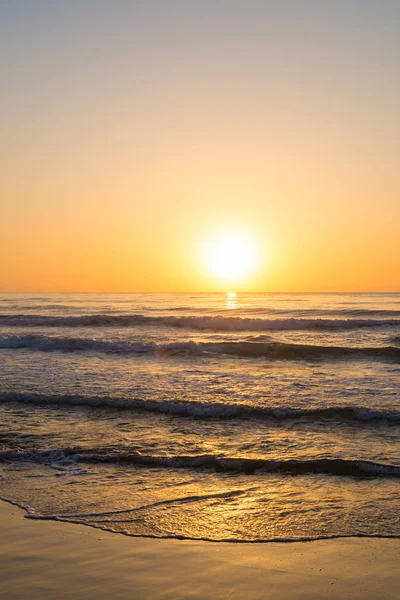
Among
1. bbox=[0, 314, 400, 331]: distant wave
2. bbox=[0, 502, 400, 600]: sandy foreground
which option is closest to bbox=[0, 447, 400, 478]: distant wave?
bbox=[0, 502, 400, 600]: sandy foreground

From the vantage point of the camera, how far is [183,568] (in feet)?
17.2

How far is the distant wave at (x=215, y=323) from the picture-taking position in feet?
118

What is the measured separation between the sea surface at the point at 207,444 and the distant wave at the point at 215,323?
14419mm

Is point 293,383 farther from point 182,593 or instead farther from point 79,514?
point 182,593

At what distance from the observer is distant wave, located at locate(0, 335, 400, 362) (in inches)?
883

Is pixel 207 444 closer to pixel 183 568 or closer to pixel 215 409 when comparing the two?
pixel 215 409

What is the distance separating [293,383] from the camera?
15625 mm

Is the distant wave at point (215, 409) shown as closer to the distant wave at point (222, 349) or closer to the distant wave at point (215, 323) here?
the distant wave at point (222, 349)

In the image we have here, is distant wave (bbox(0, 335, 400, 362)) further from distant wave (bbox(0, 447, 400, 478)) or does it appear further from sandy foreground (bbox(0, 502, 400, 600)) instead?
sandy foreground (bbox(0, 502, 400, 600))

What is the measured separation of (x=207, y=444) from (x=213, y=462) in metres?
1.12

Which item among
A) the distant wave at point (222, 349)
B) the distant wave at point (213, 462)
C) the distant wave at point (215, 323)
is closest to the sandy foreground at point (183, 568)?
the distant wave at point (213, 462)

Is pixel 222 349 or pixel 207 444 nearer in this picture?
pixel 207 444

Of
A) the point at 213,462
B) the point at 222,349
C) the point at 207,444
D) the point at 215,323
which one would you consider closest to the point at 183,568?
the point at 213,462

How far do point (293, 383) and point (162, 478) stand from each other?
8217mm
